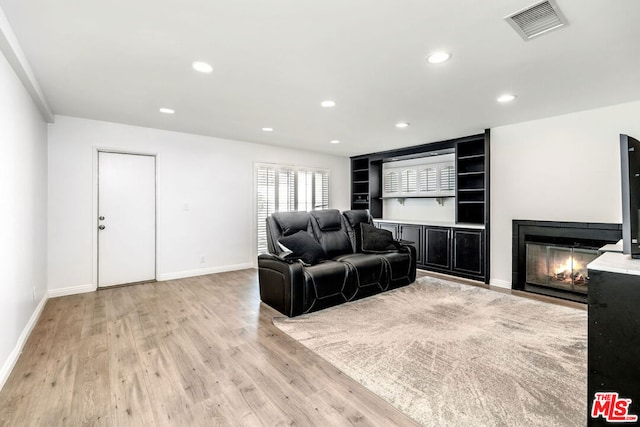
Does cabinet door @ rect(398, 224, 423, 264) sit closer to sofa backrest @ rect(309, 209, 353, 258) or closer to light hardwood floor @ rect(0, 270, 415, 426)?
sofa backrest @ rect(309, 209, 353, 258)

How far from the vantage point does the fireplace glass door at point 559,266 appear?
3688 millimetres

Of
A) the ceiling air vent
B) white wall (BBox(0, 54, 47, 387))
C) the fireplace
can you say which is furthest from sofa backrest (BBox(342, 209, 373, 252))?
white wall (BBox(0, 54, 47, 387))

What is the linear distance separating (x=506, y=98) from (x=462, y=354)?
2.71 meters

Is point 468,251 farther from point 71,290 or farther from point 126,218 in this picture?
point 71,290

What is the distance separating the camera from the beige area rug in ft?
5.81

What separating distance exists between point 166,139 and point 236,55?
9.98ft

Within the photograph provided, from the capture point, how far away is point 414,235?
5.58 m

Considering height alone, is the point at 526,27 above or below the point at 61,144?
above

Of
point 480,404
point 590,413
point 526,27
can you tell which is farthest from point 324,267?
point 526,27

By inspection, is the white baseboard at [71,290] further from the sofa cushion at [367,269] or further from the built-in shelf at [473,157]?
the built-in shelf at [473,157]

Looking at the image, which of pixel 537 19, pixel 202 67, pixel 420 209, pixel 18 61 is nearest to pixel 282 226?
pixel 202 67

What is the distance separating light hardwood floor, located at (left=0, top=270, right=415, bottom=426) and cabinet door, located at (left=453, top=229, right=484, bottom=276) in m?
3.27

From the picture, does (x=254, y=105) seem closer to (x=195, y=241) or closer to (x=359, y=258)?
(x=359, y=258)

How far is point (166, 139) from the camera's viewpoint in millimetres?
4758
